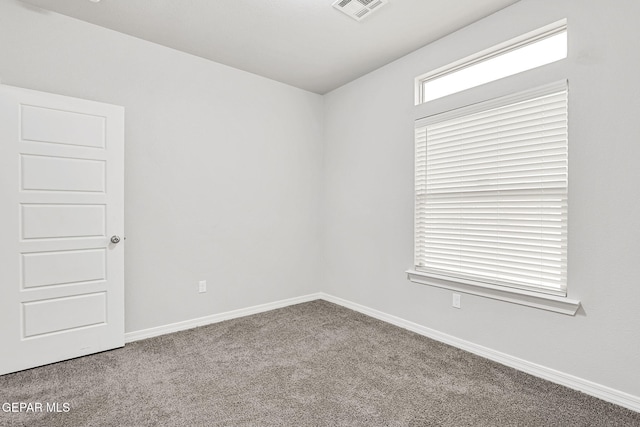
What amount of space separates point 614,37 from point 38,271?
4.30m

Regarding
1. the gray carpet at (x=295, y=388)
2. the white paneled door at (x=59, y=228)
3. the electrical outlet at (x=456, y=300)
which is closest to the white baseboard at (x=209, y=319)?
the gray carpet at (x=295, y=388)

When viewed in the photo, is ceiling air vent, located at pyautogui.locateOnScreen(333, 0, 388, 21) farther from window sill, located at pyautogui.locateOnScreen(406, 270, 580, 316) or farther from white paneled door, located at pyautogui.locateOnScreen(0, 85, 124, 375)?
window sill, located at pyautogui.locateOnScreen(406, 270, 580, 316)

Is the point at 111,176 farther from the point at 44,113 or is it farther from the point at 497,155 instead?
the point at 497,155

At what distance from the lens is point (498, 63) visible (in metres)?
2.64

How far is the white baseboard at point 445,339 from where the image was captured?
79.7 inches

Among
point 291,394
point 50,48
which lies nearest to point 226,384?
point 291,394

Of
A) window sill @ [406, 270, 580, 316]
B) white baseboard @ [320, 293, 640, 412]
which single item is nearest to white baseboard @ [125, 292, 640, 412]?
white baseboard @ [320, 293, 640, 412]

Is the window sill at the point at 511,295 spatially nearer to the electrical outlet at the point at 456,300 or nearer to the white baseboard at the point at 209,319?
the electrical outlet at the point at 456,300

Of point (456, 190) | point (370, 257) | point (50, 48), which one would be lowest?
point (370, 257)

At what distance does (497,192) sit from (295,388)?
214 cm

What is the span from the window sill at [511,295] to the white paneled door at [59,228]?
2.82m

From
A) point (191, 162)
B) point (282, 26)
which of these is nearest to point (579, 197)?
point (282, 26)

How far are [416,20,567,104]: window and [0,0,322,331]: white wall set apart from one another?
1737 mm

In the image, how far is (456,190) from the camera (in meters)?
2.88
